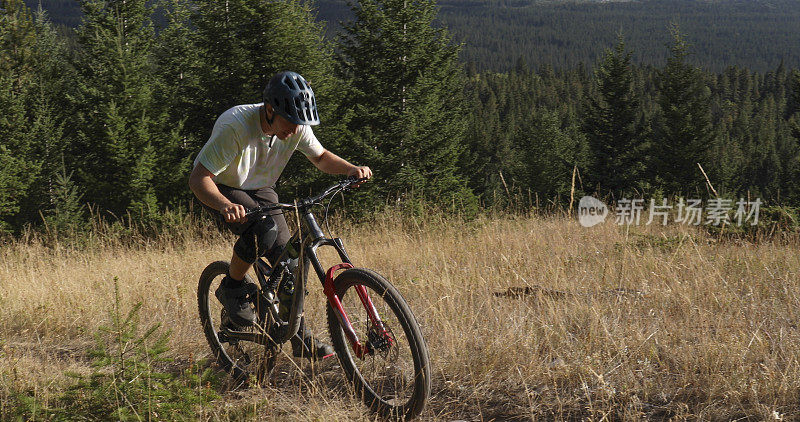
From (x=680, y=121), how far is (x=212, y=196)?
50135mm

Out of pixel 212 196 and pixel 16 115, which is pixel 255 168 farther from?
pixel 16 115

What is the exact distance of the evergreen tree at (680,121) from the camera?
46.2m

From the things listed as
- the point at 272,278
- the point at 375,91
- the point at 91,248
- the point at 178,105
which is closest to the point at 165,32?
the point at 178,105

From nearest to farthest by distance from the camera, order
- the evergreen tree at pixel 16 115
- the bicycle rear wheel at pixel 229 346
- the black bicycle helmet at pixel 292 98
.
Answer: the black bicycle helmet at pixel 292 98, the bicycle rear wheel at pixel 229 346, the evergreen tree at pixel 16 115

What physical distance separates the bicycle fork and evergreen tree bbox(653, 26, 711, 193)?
152ft

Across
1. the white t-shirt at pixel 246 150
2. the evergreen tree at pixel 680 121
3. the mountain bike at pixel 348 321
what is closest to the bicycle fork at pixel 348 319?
the mountain bike at pixel 348 321

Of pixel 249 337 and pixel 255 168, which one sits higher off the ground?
pixel 255 168

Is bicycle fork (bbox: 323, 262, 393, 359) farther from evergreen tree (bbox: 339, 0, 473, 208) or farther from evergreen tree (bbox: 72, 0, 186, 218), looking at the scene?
evergreen tree (bbox: 72, 0, 186, 218)

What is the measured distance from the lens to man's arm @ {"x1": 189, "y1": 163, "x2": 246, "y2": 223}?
125 inches

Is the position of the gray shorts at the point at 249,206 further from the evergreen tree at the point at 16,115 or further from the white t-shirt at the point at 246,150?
the evergreen tree at the point at 16,115

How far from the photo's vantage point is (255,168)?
3.88 meters

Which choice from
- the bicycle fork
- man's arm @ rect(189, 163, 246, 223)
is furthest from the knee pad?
the bicycle fork

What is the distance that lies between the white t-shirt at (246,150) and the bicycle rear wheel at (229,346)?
776 millimetres

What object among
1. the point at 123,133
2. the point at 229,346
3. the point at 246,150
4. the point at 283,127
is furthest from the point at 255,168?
the point at 123,133
